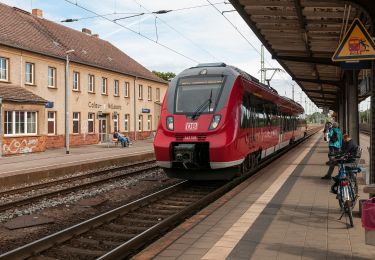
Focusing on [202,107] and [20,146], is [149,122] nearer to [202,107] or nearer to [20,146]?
[20,146]

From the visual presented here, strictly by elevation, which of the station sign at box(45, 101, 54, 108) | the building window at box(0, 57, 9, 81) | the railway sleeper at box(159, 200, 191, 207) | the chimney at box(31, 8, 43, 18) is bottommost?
the railway sleeper at box(159, 200, 191, 207)

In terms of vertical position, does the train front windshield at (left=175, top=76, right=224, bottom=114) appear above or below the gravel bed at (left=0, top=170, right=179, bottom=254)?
above

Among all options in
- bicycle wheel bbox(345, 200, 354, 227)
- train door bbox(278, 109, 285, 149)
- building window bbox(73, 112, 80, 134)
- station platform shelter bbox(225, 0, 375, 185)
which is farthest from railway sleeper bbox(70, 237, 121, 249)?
building window bbox(73, 112, 80, 134)

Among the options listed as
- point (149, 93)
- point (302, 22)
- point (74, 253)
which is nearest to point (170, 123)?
point (302, 22)

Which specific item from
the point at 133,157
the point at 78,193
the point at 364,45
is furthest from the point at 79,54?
the point at 364,45

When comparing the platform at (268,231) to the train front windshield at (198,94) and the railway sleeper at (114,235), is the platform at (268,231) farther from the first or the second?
the train front windshield at (198,94)

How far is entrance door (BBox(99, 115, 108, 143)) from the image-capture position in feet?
120

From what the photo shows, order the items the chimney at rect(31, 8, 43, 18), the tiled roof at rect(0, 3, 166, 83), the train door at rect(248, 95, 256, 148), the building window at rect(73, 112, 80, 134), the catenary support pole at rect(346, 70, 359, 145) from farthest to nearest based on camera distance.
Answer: the chimney at rect(31, 8, 43, 18) < the building window at rect(73, 112, 80, 134) < the tiled roof at rect(0, 3, 166, 83) < the catenary support pole at rect(346, 70, 359, 145) < the train door at rect(248, 95, 256, 148)

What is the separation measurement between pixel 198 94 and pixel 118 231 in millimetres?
4879

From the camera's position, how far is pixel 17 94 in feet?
82.9

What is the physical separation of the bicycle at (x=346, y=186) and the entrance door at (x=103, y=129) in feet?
98.2

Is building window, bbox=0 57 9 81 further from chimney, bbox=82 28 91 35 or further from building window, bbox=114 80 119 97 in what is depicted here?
chimney, bbox=82 28 91 35

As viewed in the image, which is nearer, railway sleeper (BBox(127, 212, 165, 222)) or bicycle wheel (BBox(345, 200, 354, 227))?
bicycle wheel (BBox(345, 200, 354, 227))

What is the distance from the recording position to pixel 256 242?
229 inches
